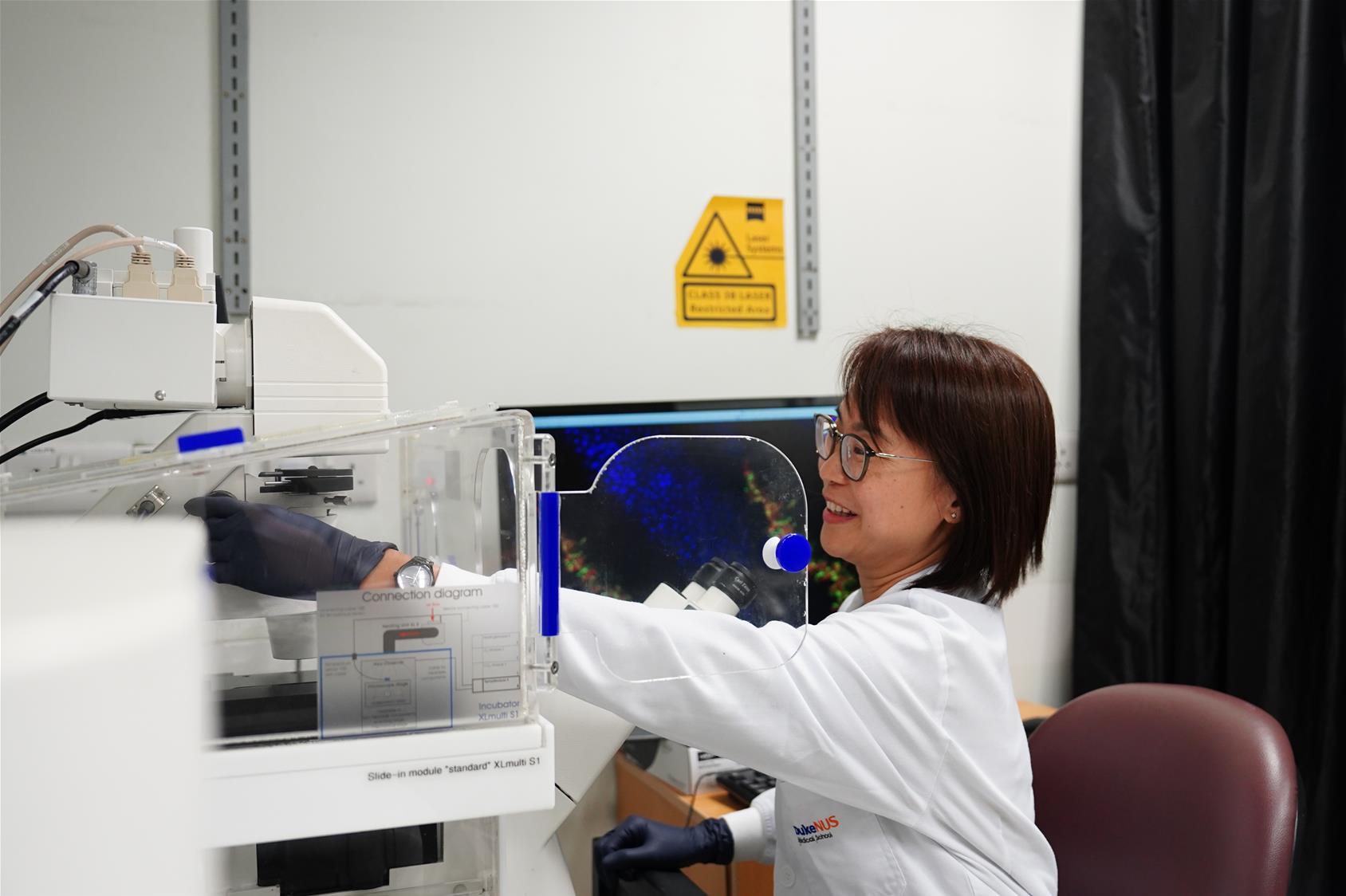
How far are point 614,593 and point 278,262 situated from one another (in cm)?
115

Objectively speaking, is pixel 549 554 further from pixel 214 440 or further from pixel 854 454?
pixel 854 454

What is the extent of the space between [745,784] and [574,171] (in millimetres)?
1163

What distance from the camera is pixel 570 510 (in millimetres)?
816

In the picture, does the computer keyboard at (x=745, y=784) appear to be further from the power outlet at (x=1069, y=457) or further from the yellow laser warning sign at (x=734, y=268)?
the power outlet at (x=1069, y=457)

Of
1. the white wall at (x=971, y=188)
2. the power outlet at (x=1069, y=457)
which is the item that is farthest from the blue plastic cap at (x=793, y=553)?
the power outlet at (x=1069, y=457)

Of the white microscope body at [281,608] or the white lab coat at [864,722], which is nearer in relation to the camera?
the white microscope body at [281,608]

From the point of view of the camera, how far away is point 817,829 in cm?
113

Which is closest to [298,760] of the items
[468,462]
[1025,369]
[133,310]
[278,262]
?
[468,462]

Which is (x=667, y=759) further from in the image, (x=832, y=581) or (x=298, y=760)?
(x=298, y=760)

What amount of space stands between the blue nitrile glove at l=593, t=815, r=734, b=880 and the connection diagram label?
0.56 m

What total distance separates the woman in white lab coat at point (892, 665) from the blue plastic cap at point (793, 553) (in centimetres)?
6

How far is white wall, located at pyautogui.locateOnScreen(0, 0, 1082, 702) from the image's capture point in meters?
1.64

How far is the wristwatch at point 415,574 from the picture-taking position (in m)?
0.70

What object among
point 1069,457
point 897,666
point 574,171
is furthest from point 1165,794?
point 574,171
